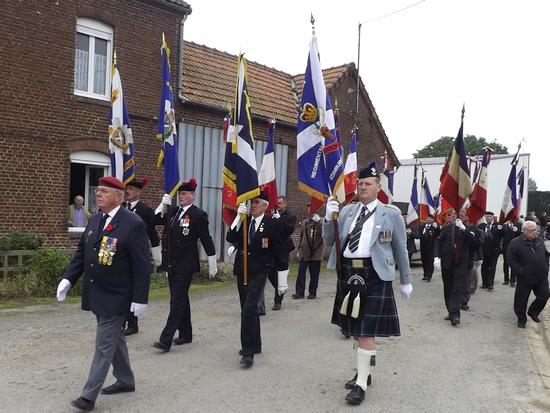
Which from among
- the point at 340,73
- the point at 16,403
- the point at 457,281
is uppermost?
the point at 340,73

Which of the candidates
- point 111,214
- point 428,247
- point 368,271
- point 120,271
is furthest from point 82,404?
point 428,247

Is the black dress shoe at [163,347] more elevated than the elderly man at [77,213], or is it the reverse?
the elderly man at [77,213]

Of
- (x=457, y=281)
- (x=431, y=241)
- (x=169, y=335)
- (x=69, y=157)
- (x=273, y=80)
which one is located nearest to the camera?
(x=169, y=335)

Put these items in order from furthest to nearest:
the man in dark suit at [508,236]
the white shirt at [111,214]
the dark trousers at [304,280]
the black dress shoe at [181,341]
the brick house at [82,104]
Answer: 1. the man in dark suit at [508,236]
2. the brick house at [82,104]
3. the dark trousers at [304,280]
4. the black dress shoe at [181,341]
5. the white shirt at [111,214]

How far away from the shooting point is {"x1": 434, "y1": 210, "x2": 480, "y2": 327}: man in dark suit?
326 inches

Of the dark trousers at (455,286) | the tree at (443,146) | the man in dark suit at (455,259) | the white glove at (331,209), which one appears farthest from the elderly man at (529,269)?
the tree at (443,146)

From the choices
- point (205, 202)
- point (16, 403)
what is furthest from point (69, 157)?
point (16, 403)

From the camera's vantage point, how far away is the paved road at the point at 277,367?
4.62 meters

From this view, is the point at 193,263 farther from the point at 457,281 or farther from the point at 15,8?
the point at 15,8

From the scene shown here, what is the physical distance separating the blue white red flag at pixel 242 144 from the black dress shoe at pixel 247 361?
183 centimetres

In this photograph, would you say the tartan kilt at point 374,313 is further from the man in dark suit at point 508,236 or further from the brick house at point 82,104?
the man in dark suit at point 508,236

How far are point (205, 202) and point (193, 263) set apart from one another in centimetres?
832

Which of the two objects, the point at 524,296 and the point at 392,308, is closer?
the point at 392,308

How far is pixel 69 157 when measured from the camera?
11.5 m
